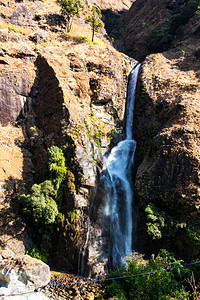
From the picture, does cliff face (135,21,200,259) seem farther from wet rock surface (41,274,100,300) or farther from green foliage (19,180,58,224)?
green foliage (19,180,58,224)

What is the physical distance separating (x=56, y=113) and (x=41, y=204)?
922cm

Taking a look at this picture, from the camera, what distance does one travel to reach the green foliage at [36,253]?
14.9m

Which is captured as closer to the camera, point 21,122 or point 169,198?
point 169,198

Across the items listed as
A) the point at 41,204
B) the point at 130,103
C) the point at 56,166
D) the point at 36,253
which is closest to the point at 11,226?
the point at 36,253

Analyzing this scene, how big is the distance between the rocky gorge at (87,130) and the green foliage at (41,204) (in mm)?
998

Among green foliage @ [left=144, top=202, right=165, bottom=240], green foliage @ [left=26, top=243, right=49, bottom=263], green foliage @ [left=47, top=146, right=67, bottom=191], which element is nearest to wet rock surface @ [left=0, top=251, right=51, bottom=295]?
green foliage @ [left=26, top=243, right=49, bottom=263]

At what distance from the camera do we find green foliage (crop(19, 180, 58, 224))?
48.8 ft

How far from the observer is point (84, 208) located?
1584 centimetres

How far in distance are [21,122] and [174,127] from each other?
50.2 feet

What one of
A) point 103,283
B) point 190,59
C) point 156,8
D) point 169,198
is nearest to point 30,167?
point 103,283

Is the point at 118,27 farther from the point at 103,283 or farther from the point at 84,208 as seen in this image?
the point at 103,283

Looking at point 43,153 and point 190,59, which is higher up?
point 190,59

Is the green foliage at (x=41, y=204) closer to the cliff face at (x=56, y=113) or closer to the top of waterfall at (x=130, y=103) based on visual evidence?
the cliff face at (x=56, y=113)

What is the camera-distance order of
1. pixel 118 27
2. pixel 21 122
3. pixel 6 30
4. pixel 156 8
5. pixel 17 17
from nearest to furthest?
1. pixel 21 122
2. pixel 6 30
3. pixel 17 17
4. pixel 156 8
5. pixel 118 27
